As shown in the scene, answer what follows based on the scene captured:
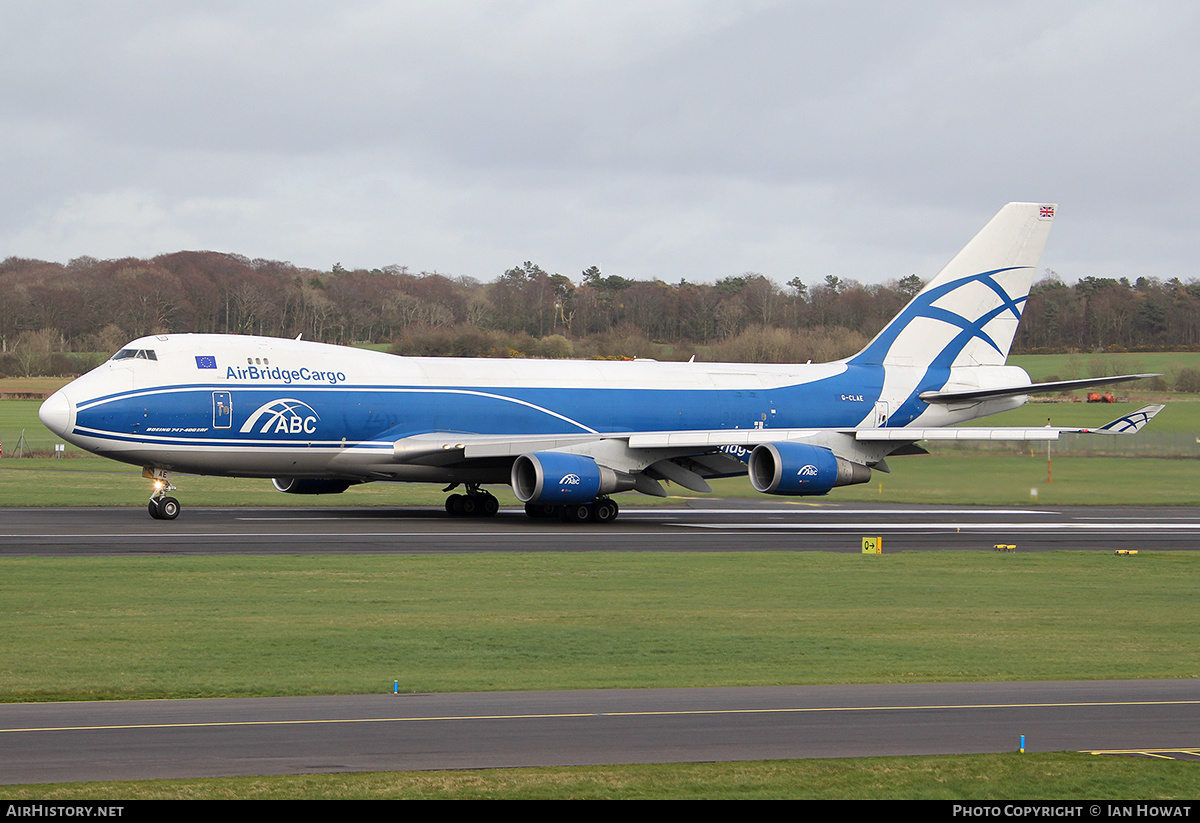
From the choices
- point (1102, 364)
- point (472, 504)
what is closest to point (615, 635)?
point (472, 504)

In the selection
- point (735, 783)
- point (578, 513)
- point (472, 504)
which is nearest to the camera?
point (735, 783)

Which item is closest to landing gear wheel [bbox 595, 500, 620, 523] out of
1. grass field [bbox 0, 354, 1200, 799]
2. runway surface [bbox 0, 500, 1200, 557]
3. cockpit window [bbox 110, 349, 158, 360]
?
runway surface [bbox 0, 500, 1200, 557]

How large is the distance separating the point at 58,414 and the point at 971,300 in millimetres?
30268

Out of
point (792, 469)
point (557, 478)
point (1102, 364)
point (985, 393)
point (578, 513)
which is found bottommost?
point (578, 513)

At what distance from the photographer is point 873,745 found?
1131cm

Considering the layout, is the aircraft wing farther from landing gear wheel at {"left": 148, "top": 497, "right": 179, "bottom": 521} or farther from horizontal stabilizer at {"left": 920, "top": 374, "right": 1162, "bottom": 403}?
landing gear wheel at {"left": 148, "top": 497, "right": 179, "bottom": 521}

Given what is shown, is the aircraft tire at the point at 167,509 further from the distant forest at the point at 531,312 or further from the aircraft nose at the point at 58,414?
the distant forest at the point at 531,312

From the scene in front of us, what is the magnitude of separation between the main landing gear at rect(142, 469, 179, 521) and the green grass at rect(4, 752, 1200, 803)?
83.2ft

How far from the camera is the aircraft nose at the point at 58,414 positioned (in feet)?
106

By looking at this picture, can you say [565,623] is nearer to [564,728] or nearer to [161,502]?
[564,728]

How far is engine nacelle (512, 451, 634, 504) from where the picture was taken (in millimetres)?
34781

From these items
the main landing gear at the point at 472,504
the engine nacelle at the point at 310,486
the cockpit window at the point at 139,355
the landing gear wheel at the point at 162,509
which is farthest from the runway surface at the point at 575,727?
the engine nacelle at the point at 310,486

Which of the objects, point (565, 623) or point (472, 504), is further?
point (472, 504)

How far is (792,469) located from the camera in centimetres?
3603
